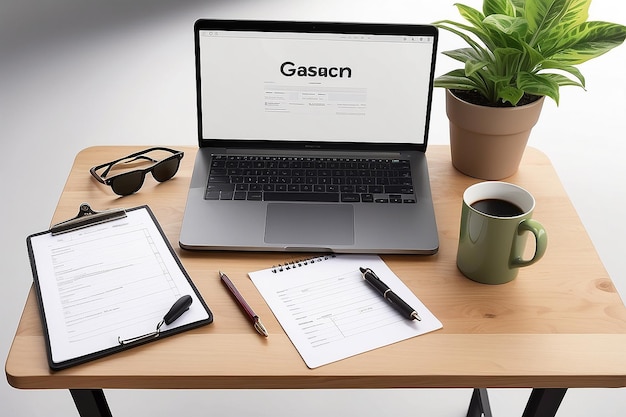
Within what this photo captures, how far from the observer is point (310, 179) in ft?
4.24

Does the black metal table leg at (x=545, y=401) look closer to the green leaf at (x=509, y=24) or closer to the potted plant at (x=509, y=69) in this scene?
the potted plant at (x=509, y=69)

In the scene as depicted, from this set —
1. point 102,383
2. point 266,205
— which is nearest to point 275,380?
point 102,383

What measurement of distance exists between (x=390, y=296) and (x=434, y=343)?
10cm

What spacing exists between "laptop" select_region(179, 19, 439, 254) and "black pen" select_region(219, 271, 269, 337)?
13 centimetres

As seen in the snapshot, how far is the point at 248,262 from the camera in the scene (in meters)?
1.14

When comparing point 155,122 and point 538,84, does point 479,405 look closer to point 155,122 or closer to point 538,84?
point 538,84

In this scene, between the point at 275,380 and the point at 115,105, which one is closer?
the point at 275,380

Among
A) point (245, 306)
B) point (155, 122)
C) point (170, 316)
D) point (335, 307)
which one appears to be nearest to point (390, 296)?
point (335, 307)

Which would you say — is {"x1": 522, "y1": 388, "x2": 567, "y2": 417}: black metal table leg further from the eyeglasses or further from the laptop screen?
the eyeglasses

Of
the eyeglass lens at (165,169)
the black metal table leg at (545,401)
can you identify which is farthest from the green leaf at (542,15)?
the eyeglass lens at (165,169)

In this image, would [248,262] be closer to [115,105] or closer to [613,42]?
[613,42]

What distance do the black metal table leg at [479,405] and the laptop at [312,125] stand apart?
0.60m

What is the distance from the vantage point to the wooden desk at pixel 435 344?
0.95 meters

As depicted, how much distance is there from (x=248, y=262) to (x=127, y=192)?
0.99 ft
